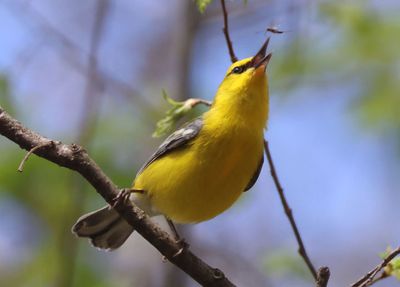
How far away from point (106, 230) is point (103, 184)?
79.2 inches

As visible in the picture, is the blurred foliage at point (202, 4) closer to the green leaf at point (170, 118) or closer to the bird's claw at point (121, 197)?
the green leaf at point (170, 118)

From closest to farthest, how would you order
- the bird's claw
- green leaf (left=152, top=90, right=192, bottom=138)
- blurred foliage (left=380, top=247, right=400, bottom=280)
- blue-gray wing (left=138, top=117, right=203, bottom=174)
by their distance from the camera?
blurred foliage (left=380, top=247, right=400, bottom=280) < the bird's claw < green leaf (left=152, top=90, right=192, bottom=138) < blue-gray wing (left=138, top=117, right=203, bottom=174)

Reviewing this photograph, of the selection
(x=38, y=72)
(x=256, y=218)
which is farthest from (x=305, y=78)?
(x=38, y=72)

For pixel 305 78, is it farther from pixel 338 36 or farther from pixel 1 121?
pixel 1 121

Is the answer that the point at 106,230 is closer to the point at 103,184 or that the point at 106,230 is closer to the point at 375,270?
the point at 103,184

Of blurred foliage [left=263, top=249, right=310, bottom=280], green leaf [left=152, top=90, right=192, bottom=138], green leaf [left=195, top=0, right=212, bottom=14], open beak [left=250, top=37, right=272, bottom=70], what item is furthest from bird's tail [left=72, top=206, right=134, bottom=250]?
green leaf [left=195, top=0, right=212, bottom=14]

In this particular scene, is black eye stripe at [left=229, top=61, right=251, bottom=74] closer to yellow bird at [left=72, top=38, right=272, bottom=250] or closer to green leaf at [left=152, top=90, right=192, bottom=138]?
yellow bird at [left=72, top=38, right=272, bottom=250]

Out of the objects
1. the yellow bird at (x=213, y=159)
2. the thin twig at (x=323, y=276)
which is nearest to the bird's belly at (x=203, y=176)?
the yellow bird at (x=213, y=159)

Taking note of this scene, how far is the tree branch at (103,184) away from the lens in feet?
10.0

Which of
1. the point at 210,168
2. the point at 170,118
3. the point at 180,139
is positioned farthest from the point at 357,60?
the point at 170,118

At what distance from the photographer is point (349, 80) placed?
22.7 ft

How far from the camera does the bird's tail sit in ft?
16.9

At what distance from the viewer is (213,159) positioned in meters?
4.41

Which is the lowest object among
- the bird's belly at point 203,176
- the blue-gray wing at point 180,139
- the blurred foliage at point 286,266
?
the blurred foliage at point 286,266
